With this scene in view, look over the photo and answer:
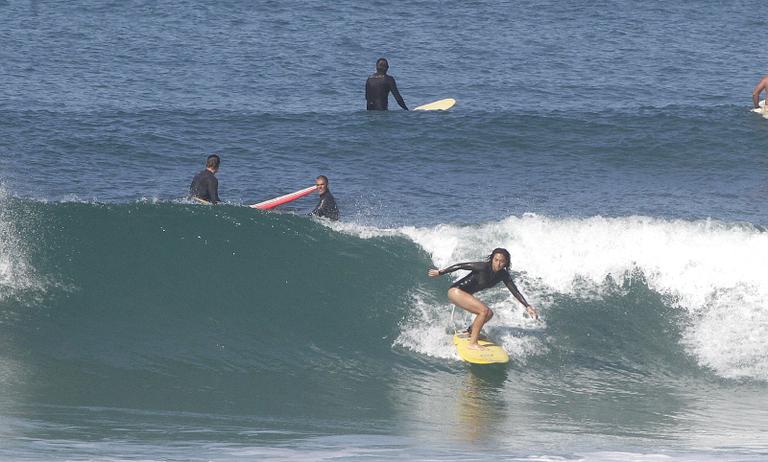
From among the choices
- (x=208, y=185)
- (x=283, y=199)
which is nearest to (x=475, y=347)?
(x=208, y=185)

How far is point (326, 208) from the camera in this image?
53.0ft

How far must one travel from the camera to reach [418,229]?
1591 cm

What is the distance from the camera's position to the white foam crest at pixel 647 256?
49.0 ft

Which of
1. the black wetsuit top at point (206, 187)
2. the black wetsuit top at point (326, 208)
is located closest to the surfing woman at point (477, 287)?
the black wetsuit top at point (326, 208)

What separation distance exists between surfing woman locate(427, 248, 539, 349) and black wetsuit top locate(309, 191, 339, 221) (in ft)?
11.0

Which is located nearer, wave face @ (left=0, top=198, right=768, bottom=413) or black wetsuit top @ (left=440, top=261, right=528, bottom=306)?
wave face @ (left=0, top=198, right=768, bottom=413)

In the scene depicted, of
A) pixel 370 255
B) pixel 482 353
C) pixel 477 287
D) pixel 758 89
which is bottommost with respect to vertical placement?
pixel 482 353

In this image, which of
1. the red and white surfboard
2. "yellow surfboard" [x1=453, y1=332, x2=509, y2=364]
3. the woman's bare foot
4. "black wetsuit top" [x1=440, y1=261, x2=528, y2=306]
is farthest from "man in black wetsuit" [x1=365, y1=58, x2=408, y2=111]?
the woman's bare foot

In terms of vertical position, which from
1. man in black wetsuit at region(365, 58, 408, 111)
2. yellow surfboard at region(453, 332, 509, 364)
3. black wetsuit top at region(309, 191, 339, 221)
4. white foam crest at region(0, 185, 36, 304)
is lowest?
yellow surfboard at region(453, 332, 509, 364)

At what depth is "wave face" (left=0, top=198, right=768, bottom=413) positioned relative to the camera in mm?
12766

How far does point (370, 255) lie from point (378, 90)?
8.07m

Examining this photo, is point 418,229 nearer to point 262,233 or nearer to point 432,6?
point 262,233

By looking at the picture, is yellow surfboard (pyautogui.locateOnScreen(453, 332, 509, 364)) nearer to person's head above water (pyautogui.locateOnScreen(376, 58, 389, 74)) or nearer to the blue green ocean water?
the blue green ocean water

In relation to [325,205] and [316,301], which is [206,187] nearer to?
[325,205]
